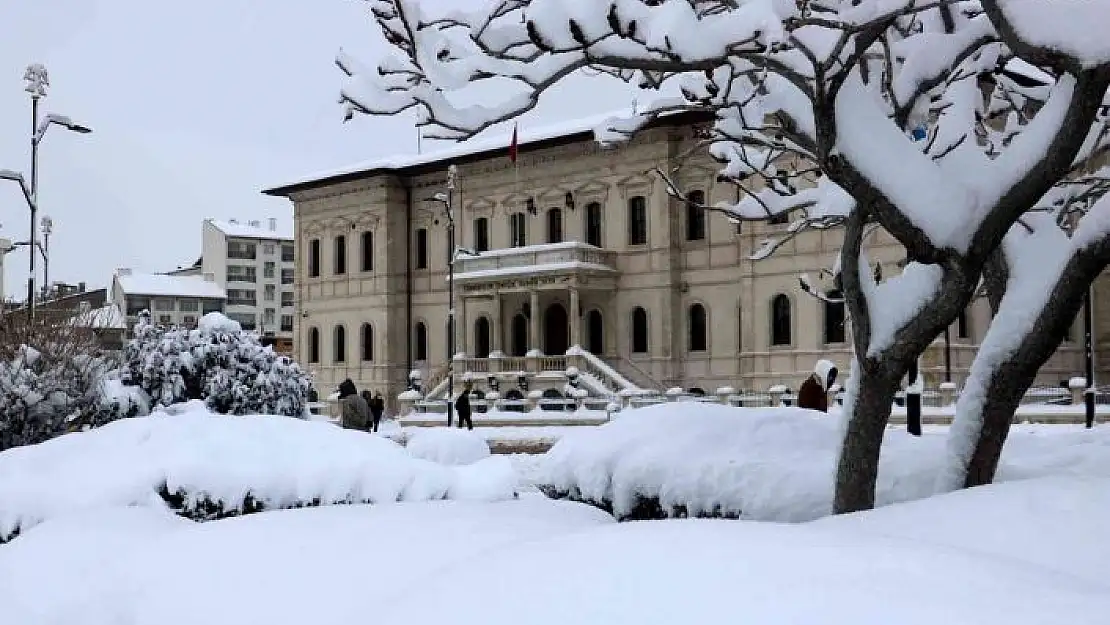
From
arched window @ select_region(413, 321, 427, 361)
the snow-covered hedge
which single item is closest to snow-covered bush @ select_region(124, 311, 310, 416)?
the snow-covered hedge

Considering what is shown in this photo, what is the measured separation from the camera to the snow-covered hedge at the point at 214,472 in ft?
25.5

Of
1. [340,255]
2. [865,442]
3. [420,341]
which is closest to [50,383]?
[865,442]

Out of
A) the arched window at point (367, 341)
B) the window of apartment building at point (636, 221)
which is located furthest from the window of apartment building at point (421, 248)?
the window of apartment building at point (636, 221)

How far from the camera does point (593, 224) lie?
43.8 meters

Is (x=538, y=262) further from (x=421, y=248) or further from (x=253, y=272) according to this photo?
(x=253, y=272)

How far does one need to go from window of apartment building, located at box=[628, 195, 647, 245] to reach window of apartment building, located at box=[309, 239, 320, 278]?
17163mm

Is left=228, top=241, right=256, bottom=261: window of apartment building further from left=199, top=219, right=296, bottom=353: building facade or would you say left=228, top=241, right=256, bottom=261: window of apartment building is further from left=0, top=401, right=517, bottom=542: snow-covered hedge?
left=0, top=401, right=517, bottom=542: snow-covered hedge

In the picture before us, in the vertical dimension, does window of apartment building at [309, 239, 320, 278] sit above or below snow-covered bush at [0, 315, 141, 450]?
above

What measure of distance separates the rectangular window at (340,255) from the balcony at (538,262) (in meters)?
9.01

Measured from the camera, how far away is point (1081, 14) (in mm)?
6855

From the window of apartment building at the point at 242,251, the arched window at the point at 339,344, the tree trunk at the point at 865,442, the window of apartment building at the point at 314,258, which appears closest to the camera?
the tree trunk at the point at 865,442

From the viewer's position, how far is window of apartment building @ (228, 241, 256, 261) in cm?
10375

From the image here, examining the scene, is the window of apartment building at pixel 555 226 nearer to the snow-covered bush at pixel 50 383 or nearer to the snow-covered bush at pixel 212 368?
the snow-covered bush at pixel 212 368

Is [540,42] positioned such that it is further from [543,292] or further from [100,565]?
[543,292]
